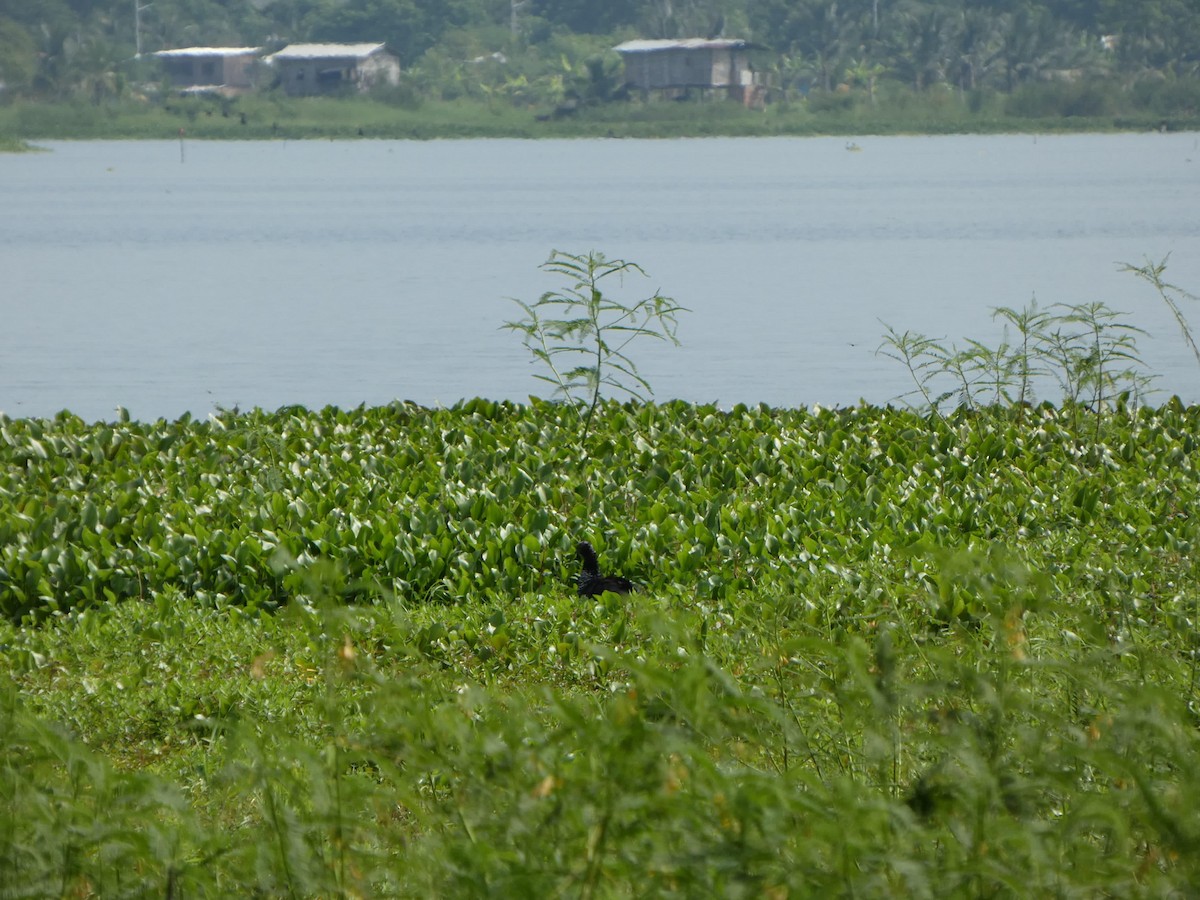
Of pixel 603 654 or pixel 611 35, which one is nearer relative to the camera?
pixel 603 654

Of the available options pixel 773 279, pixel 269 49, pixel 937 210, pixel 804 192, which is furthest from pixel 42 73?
pixel 773 279

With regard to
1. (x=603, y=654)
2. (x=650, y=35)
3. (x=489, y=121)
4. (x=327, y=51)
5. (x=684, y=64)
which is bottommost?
(x=603, y=654)

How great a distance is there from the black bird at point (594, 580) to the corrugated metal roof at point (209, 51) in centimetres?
8863

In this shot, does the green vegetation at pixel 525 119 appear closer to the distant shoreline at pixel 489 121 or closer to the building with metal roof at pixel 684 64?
the distant shoreline at pixel 489 121

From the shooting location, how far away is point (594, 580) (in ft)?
Result: 21.0

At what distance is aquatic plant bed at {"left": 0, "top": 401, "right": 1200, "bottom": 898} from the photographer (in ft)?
7.96

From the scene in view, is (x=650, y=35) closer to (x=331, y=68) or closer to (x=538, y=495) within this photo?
(x=331, y=68)

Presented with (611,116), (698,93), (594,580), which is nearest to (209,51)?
(611,116)

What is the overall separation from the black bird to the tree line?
2732 inches

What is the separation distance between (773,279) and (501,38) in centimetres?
6807

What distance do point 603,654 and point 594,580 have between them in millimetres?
4039

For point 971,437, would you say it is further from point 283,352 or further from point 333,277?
point 333,277

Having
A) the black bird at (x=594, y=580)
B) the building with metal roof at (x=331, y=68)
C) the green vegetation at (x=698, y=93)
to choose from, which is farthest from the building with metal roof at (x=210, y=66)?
the black bird at (x=594, y=580)

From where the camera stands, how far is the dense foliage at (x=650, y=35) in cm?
7775
